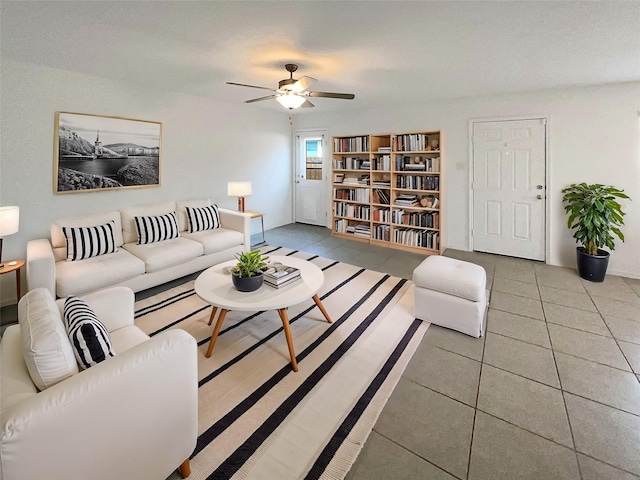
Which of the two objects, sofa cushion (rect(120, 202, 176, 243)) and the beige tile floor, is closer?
the beige tile floor

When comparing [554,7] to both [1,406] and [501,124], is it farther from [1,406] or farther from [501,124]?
[1,406]

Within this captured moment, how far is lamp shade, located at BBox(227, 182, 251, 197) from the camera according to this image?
4.98 meters

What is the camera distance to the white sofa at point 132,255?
2756mm

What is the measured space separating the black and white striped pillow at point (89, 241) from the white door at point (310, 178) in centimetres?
395

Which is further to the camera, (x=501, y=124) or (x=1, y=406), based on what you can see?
(x=501, y=124)

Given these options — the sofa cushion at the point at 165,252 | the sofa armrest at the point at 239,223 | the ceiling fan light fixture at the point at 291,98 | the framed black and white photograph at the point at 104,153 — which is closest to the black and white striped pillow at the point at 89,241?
the sofa cushion at the point at 165,252

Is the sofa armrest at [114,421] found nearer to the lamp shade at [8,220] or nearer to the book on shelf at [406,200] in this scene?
the lamp shade at [8,220]

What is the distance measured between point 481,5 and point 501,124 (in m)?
2.84

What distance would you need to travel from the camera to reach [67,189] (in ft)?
11.5

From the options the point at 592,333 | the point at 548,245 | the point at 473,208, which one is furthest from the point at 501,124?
the point at 592,333

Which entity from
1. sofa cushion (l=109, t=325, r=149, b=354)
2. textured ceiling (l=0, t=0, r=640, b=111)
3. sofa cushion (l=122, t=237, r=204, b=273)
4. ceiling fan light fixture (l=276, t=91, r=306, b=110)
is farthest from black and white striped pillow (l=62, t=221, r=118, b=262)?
ceiling fan light fixture (l=276, t=91, r=306, b=110)

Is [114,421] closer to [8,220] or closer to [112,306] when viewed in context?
[112,306]

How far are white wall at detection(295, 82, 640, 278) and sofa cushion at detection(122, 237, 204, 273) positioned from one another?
12.5ft

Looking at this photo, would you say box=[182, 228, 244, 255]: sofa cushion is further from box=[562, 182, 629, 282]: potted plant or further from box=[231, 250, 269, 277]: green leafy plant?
box=[562, 182, 629, 282]: potted plant
